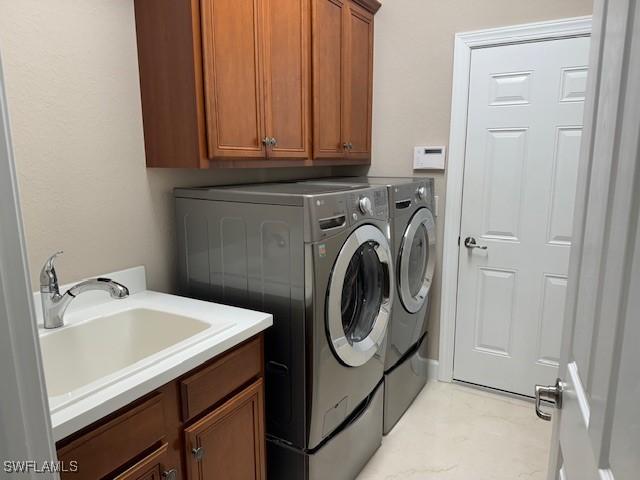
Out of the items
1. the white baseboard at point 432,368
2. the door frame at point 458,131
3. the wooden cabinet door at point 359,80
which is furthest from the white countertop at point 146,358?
the white baseboard at point 432,368

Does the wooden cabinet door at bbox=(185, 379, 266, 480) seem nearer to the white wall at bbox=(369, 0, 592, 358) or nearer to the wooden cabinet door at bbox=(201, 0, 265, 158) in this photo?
the wooden cabinet door at bbox=(201, 0, 265, 158)

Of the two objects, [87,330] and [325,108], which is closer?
[87,330]

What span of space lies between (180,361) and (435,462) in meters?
1.54

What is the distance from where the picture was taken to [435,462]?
2201mm

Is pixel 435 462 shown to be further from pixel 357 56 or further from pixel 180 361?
pixel 357 56

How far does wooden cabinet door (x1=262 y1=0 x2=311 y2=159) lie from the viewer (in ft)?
6.39

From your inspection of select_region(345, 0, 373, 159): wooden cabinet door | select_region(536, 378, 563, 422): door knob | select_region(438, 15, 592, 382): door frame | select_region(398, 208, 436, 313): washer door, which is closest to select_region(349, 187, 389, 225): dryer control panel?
select_region(398, 208, 436, 313): washer door

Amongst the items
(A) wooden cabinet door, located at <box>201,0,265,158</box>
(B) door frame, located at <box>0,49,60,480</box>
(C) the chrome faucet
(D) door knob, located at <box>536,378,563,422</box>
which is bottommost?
(D) door knob, located at <box>536,378,563,422</box>

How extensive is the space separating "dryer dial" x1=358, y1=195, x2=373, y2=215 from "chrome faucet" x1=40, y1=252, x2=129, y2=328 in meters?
0.92

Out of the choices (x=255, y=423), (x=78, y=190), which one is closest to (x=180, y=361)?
(x=255, y=423)

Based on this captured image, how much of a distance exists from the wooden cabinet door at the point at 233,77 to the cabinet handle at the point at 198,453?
1.01 metres

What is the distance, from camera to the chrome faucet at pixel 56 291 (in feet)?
4.67

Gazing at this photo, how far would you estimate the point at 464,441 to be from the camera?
2.37 meters

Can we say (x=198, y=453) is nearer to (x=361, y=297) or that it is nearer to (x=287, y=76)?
(x=361, y=297)
